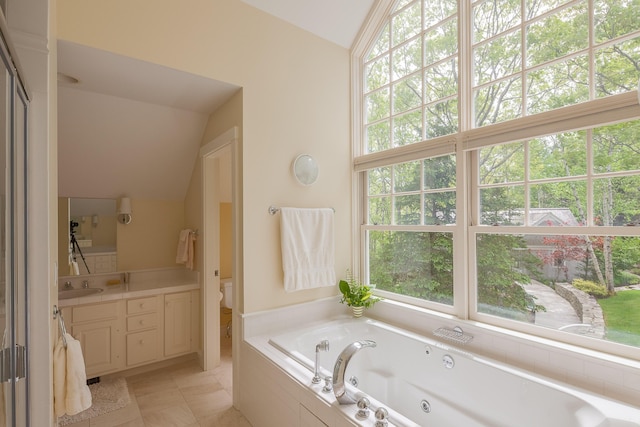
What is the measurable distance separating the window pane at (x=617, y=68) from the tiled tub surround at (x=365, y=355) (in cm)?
135

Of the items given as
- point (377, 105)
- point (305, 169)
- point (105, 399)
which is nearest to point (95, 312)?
point (105, 399)

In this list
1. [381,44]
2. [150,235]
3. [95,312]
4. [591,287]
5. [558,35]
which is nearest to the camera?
[591,287]

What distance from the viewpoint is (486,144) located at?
6.72 feet

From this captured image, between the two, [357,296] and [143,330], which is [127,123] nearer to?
[143,330]

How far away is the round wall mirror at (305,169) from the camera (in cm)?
262

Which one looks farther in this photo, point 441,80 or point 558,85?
point 441,80

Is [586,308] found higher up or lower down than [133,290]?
higher up

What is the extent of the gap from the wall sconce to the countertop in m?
0.65

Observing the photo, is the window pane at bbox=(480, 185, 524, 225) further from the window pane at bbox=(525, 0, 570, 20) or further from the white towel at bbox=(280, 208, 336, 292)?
the white towel at bbox=(280, 208, 336, 292)

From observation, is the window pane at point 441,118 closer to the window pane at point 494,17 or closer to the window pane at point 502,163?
the window pane at point 502,163

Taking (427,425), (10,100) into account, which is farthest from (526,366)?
(10,100)

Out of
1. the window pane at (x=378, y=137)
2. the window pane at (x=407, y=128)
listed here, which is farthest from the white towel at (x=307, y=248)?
the window pane at (x=407, y=128)

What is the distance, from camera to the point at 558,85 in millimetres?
1835

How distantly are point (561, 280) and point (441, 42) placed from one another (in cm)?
181
